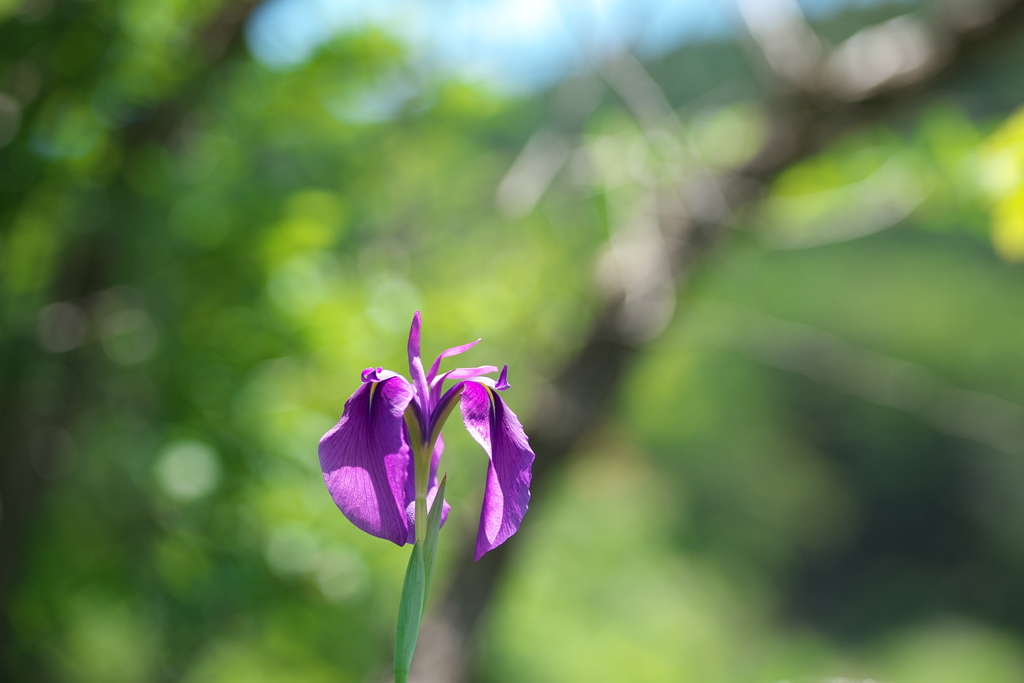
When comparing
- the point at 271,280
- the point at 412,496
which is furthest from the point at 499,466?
the point at 271,280

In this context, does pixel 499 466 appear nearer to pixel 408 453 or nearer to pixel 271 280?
pixel 408 453

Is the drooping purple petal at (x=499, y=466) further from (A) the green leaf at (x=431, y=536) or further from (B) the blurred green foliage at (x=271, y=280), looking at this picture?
(B) the blurred green foliage at (x=271, y=280)

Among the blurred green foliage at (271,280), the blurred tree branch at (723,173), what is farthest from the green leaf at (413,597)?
the blurred tree branch at (723,173)

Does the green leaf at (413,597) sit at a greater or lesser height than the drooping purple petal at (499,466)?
lesser

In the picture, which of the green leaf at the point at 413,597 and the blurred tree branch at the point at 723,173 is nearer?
the green leaf at the point at 413,597

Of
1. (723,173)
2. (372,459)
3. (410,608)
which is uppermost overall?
(372,459)
